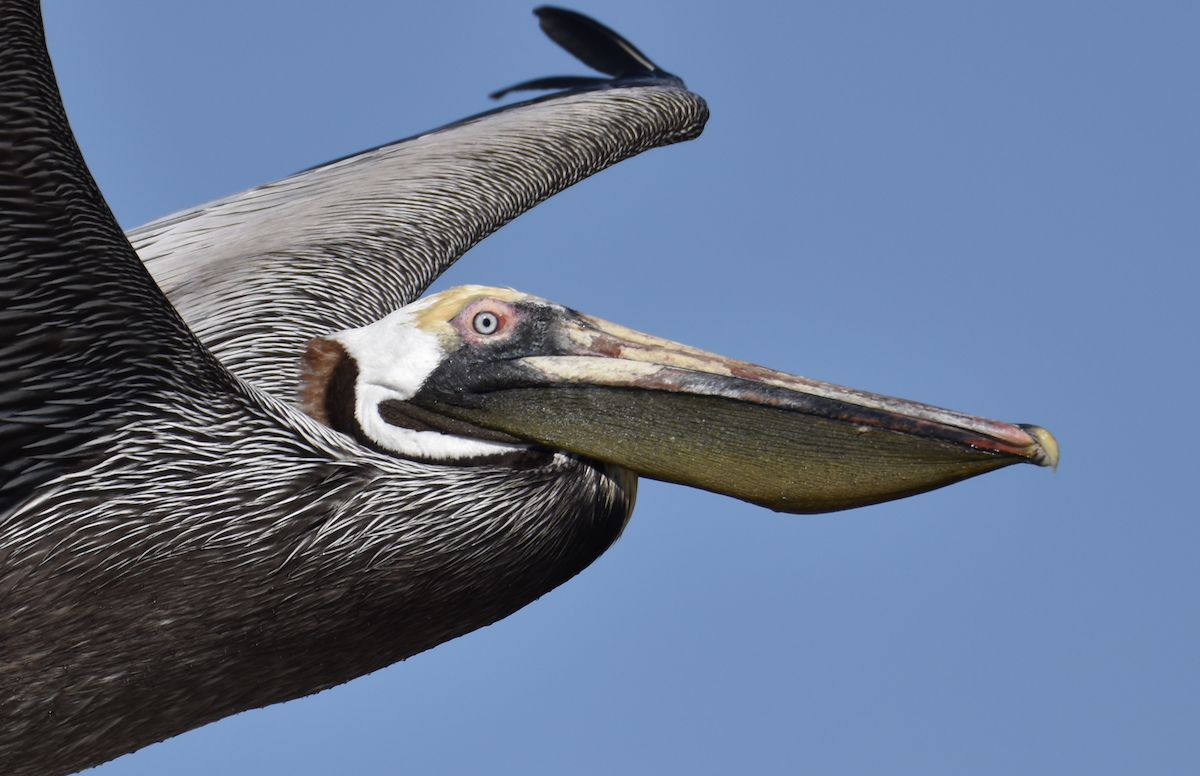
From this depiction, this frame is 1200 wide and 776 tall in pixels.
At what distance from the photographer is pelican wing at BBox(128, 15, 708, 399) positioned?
643cm

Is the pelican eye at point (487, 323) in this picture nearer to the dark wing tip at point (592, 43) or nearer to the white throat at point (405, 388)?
the white throat at point (405, 388)

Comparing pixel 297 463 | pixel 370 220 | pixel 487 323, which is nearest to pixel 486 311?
pixel 487 323

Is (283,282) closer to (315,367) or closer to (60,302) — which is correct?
(315,367)

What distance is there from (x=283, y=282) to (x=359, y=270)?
0.48 metres

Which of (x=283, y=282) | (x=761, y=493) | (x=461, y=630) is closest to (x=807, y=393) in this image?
(x=761, y=493)

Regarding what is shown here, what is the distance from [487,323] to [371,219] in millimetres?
2910

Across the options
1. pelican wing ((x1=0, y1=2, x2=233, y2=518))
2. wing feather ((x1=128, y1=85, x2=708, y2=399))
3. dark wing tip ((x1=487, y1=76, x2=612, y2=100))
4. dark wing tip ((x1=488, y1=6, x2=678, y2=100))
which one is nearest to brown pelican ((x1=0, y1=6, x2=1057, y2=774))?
pelican wing ((x1=0, y1=2, x2=233, y2=518))

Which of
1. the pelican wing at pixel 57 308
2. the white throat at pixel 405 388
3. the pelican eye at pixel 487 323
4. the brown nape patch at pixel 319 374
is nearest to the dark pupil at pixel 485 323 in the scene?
the pelican eye at pixel 487 323

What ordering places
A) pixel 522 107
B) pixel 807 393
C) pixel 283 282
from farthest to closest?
pixel 522 107
pixel 283 282
pixel 807 393

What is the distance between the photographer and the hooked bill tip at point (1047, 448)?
4.39m

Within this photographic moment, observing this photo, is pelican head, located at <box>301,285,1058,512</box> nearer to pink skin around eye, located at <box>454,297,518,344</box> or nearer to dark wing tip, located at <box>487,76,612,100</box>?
pink skin around eye, located at <box>454,297,518,344</box>

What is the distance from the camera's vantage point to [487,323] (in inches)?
195

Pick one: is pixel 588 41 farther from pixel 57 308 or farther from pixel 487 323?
pixel 57 308

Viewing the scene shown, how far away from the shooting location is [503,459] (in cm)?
498
